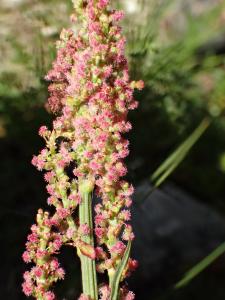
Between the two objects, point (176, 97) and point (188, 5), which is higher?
point (188, 5)

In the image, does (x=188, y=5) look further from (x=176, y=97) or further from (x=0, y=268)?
(x=0, y=268)

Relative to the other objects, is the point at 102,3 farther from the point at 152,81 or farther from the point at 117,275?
the point at 152,81

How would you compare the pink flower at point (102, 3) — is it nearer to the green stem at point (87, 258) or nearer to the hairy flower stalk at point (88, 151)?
the hairy flower stalk at point (88, 151)

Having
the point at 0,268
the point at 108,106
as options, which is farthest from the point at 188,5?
the point at 108,106

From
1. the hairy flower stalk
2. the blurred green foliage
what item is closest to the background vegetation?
the blurred green foliage

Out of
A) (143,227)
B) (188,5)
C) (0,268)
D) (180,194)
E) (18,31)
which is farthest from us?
(188,5)

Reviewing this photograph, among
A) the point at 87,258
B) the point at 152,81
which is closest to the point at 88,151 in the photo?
the point at 87,258

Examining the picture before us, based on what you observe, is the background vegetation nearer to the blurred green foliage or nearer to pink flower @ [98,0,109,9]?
the blurred green foliage

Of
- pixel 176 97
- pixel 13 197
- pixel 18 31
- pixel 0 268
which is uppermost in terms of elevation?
pixel 18 31

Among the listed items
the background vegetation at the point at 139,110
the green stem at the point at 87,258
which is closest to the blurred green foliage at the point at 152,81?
the background vegetation at the point at 139,110
